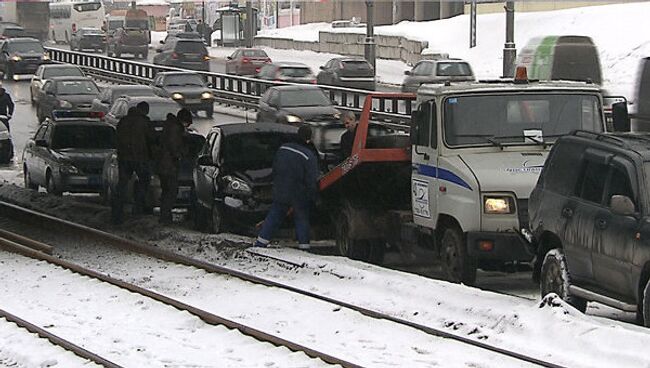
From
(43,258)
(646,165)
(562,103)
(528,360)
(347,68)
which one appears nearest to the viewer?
(528,360)

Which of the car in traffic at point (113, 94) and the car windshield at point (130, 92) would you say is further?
the car windshield at point (130, 92)

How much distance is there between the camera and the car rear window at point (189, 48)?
2425 inches

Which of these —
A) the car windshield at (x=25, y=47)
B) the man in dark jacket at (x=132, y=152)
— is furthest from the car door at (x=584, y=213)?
the car windshield at (x=25, y=47)

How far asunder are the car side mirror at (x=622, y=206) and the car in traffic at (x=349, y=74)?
130 ft

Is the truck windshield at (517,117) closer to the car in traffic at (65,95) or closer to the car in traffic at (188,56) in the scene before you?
the car in traffic at (65,95)

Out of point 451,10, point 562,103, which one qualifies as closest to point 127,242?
point 562,103

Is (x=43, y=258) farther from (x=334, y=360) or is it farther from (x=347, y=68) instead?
(x=347, y=68)

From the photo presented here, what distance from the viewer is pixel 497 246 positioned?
49.5 ft

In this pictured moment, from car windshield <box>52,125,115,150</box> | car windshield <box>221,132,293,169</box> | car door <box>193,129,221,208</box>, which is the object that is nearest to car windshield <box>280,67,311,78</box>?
car windshield <box>52,125,115,150</box>

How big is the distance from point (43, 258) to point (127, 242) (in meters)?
1.51

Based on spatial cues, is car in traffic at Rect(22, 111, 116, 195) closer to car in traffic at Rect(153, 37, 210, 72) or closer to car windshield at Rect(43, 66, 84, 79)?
car windshield at Rect(43, 66, 84, 79)

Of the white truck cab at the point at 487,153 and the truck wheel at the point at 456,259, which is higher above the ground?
the white truck cab at the point at 487,153

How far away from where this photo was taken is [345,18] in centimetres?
10531

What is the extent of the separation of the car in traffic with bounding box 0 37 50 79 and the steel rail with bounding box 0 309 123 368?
46854 mm
